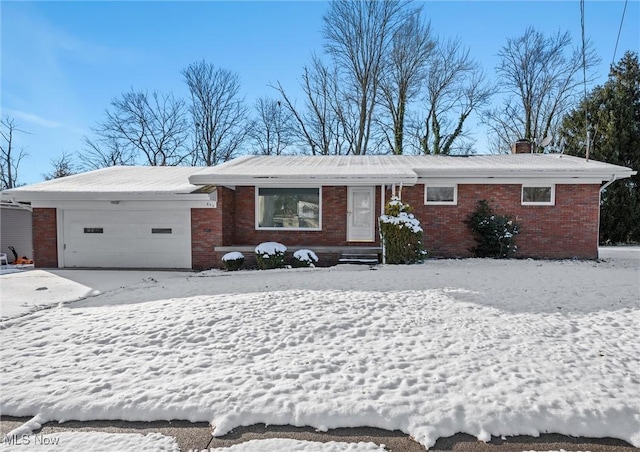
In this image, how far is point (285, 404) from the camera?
2926 millimetres

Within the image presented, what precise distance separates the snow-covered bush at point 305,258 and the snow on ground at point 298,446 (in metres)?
7.28

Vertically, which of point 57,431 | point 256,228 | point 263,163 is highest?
point 263,163

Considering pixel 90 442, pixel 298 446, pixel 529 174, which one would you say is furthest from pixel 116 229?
pixel 529 174

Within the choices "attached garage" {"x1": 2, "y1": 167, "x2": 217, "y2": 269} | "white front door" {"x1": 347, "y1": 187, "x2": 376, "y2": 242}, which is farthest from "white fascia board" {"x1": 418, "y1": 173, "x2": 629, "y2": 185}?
"attached garage" {"x1": 2, "y1": 167, "x2": 217, "y2": 269}

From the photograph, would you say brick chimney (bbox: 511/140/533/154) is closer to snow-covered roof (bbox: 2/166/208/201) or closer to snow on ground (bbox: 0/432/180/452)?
snow-covered roof (bbox: 2/166/208/201)

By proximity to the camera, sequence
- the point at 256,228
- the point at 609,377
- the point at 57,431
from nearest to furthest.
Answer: the point at 57,431, the point at 609,377, the point at 256,228

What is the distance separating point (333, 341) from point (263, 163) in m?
9.16

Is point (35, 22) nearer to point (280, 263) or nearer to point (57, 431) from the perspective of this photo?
point (280, 263)

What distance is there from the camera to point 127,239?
34.2 feet

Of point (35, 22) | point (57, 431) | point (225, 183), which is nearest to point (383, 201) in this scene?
point (225, 183)

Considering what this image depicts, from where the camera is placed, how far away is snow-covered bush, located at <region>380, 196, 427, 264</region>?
9.06 metres

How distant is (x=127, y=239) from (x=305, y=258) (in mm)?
5346

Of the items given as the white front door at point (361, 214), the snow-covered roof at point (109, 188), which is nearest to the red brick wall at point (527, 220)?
the white front door at point (361, 214)

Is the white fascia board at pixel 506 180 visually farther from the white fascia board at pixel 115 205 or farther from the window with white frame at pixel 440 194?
the white fascia board at pixel 115 205
